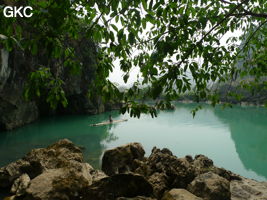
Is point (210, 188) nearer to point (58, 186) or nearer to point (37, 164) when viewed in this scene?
point (58, 186)

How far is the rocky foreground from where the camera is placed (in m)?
5.64

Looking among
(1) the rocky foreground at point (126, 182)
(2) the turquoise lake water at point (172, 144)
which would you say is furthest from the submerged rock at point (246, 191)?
(2) the turquoise lake water at point (172, 144)

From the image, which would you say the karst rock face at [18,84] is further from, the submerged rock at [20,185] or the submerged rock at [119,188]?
the submerged rock at [119,188]

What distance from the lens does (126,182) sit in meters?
5.70

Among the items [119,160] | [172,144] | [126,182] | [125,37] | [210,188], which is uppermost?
[125,37]

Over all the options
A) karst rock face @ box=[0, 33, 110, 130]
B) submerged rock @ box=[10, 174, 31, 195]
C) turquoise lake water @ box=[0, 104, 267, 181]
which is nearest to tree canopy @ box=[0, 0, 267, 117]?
submerged rock @ box=[10, 174, 31, 195]

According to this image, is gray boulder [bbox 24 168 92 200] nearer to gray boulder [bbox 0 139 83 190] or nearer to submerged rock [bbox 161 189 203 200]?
gray boulder [bbox 0 139 83 190]

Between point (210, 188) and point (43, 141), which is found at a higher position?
point (210, 188)

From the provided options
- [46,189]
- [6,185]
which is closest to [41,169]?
[6,185]

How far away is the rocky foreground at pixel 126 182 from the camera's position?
5.64 metres

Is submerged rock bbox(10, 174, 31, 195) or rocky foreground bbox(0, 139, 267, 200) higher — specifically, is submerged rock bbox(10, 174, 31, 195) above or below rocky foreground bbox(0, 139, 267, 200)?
below

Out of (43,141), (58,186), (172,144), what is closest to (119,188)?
(58,186)

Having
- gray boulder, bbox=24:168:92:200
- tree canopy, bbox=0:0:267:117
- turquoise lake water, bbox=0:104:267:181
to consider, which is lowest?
turquoise lake water, bbox=0:104:267:181

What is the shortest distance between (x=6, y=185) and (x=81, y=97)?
90.1 feet
